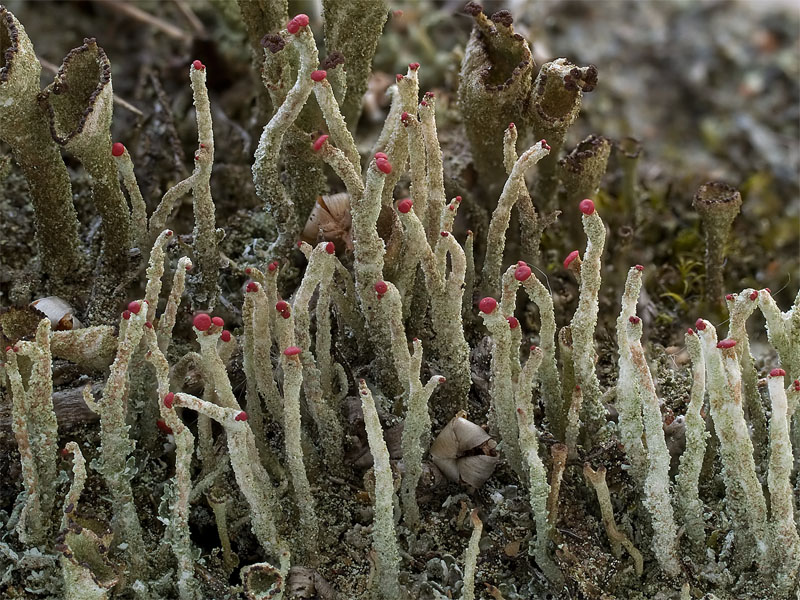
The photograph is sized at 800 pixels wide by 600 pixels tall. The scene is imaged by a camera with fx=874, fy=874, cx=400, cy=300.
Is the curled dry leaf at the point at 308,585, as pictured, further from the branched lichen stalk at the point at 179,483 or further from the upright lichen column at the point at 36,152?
the upright lichen column at the point at 36,152

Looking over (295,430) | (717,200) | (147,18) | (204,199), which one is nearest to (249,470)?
(295,430)

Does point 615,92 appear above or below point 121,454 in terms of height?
above

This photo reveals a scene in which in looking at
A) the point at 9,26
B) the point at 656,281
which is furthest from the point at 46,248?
the point at 656,281

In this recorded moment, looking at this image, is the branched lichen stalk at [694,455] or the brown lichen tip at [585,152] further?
the brown lichen tip at [585,152]

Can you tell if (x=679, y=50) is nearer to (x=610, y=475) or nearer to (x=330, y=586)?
(x=610, y=475)

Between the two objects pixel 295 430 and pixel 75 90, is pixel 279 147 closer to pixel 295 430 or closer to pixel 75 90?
pixel 75 90

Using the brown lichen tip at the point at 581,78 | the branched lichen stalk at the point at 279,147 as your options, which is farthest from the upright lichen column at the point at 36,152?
the brown lichen tip at the point at 581,78

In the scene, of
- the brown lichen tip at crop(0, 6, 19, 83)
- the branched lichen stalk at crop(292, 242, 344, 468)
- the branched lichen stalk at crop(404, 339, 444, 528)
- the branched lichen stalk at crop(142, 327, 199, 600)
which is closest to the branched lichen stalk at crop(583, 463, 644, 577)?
the branched lichen stalk at crop(404, 339, 444, 528)
